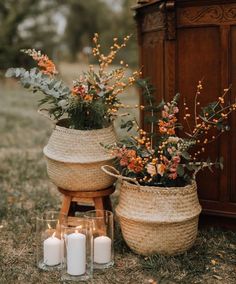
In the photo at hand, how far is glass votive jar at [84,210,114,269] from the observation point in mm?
3051

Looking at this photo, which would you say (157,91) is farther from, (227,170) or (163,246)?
(163,246)

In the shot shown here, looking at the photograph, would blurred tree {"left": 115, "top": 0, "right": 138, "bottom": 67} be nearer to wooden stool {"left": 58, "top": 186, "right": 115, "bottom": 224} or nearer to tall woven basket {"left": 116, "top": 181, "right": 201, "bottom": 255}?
wooden stool {"left": 58, "top": 186, "right": 115, "bottom": 224}

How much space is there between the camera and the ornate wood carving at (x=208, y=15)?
3.32 metres

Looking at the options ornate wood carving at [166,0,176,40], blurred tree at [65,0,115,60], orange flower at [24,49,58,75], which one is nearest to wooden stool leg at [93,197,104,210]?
orange flower at [24,49,58,75]

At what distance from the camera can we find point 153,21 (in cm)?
370

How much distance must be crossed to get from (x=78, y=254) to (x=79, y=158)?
602mm

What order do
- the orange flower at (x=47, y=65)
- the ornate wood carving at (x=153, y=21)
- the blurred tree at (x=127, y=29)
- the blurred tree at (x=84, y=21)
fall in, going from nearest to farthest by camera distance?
the orange flower at (x=47, y=65) → the ornate wood carving at (x=153, y=21) → the blurred tree at (x=127, y=29) → the blurred tree at (x=84, y=21)

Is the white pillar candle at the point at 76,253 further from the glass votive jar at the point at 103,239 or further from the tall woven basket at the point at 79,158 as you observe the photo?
the tall woven basket at the point at 79,158

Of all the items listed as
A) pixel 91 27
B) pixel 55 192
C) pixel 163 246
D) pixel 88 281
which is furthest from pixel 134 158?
pixel 91 27

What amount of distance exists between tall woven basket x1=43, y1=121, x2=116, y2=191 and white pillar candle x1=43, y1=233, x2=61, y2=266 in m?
0.38

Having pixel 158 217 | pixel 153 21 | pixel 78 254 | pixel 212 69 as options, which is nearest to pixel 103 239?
pixel 78 254

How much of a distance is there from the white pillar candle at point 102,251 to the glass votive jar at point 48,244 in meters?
0.20

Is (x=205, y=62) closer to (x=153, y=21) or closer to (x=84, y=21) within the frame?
(x=153, y=21)

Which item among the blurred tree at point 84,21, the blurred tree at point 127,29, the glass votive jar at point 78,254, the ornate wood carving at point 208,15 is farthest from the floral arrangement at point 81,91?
the blurred tree at point 84,21
